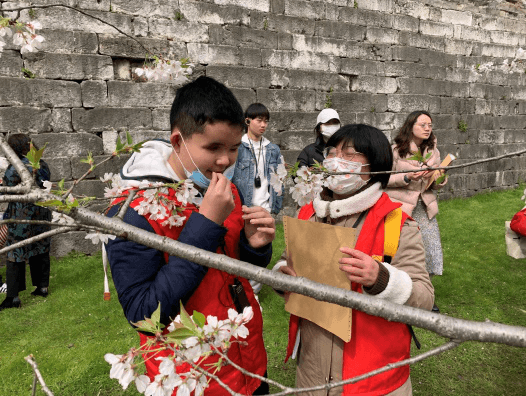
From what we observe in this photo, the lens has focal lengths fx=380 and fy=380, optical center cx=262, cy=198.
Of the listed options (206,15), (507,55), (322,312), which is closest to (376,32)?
(206,15)

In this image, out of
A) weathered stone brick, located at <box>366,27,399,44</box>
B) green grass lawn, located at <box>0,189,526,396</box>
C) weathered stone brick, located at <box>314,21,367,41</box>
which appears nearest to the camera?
green grass lawn, located at <box>0,189,526,396</box>

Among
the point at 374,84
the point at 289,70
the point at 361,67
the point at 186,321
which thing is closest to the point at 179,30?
the point at 289,70

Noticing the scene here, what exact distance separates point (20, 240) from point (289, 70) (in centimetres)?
492

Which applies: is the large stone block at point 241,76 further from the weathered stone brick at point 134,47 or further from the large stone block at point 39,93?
the large stone block at point 39,93

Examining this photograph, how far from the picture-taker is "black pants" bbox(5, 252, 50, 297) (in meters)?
4.17

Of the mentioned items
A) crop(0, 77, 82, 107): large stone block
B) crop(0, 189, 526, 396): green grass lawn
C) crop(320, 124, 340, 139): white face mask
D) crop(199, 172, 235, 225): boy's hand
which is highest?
crop(0, 77, 82, 107): large stone block

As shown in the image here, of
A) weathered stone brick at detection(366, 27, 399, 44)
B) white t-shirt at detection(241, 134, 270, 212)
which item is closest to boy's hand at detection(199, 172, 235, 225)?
white t-shirt at detection(241, 134, 270, 212)

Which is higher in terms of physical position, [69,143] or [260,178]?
[69,143]

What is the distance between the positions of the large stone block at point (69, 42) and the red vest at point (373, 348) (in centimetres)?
518

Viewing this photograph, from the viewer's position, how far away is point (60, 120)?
523cm

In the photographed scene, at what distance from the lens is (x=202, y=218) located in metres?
1.20

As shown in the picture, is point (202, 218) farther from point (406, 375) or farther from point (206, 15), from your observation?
point (206, 15)

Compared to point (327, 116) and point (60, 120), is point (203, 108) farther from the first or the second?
point (60, 120)

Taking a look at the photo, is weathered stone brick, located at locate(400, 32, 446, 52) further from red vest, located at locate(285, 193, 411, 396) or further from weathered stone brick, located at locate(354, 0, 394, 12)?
red vest, located at locate(285, 193, 411, 396)
